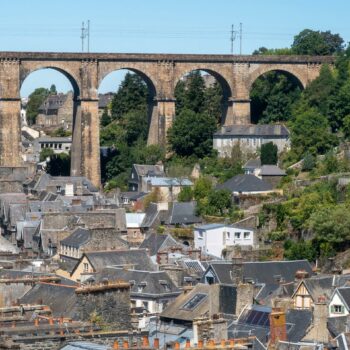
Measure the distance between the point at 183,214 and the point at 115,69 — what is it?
24.1 meters

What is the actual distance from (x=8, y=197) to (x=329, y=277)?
35.3 m

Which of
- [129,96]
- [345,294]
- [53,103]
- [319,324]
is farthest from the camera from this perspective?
[53,103]

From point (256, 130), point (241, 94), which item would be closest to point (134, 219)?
point (256, 130)

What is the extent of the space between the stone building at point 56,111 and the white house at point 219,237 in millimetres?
77250

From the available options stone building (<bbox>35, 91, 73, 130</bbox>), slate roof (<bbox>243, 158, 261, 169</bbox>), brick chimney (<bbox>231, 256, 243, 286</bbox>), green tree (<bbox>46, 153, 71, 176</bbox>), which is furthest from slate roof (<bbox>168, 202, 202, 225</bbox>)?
stone building (<bbox>35, 91, 73, 130</bbox>)

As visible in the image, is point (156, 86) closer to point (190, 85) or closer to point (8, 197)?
point (190, 85)

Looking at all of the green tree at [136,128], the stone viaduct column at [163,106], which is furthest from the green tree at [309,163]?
the green tree at [136,128]

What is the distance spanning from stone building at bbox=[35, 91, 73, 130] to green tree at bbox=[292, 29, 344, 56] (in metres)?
40.3

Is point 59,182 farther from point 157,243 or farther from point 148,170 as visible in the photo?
point 157,243

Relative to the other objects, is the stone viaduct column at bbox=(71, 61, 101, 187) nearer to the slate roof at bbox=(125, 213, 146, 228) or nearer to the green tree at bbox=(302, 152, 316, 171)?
the green tree at bbox=(302, 152, 316, 171)

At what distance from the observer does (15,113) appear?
9300 centimetres

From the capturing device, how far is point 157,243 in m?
61.9

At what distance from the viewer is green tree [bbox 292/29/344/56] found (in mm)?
105438

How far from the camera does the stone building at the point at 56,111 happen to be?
14812 centimetres
